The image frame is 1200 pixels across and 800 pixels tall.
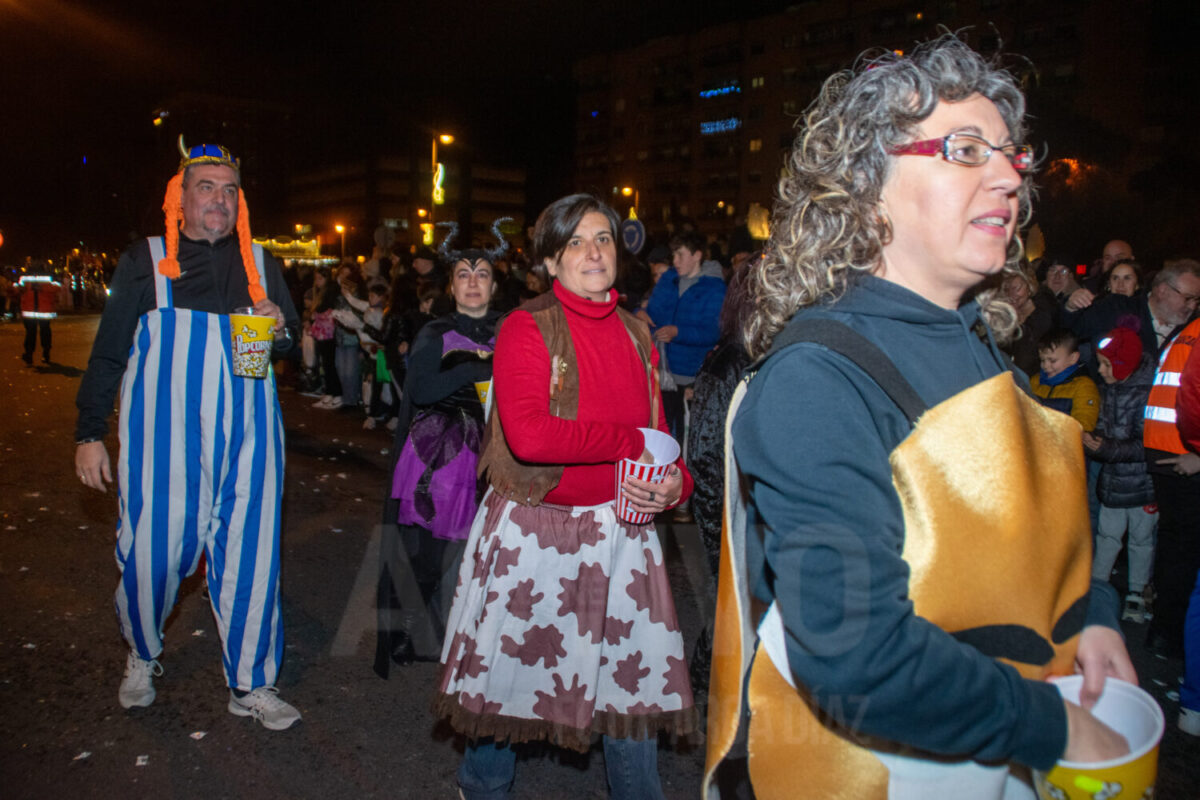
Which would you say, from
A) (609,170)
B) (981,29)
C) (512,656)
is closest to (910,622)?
(512,656)

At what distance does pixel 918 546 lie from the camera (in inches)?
46.3

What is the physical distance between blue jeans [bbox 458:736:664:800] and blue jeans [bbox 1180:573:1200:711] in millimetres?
2779

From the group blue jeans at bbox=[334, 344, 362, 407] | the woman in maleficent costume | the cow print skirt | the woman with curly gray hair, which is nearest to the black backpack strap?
the woman with curly gray hair

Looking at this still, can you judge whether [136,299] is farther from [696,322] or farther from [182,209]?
[696,322]

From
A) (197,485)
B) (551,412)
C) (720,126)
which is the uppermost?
(720,126)

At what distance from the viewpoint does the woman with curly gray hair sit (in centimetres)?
113

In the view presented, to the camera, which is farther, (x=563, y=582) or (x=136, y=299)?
(x=136, y=299)

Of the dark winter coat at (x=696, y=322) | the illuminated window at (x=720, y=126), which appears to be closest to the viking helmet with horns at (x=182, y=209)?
the dark winter coat at (x=696, y=322)

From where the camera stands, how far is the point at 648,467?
99.3 inches

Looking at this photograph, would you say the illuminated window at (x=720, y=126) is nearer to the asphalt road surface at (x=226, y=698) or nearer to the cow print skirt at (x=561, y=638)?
the asphalt road surface at (x=226, y=698)

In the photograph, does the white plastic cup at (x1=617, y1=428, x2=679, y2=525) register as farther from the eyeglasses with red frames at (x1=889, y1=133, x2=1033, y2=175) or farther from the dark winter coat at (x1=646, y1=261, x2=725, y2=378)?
the dark winter coat at (x1=646, y1=261, x2=725, y2=378)

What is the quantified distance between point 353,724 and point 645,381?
217 cm

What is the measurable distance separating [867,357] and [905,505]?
242 mm

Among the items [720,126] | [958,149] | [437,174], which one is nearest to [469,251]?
[958,149]
